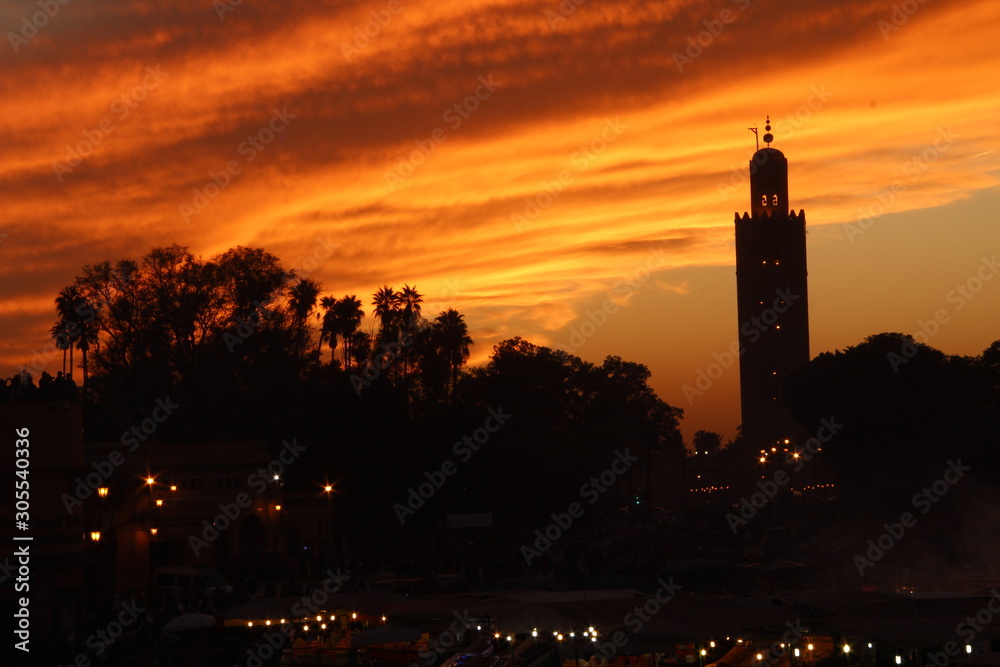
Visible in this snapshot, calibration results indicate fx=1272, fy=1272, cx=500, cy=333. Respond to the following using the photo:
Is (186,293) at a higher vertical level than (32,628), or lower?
higher

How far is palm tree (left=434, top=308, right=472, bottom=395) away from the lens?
70.8 meters

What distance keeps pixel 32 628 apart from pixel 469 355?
47.9m

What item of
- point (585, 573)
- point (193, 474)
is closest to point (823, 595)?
point (585, 573)

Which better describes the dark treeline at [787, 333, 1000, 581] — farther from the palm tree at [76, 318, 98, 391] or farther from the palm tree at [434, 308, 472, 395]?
the palm tree at [76, 318, 98, 391]

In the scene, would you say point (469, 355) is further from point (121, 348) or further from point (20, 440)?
point (20, 440)

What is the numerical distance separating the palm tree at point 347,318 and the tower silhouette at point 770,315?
1252 inches

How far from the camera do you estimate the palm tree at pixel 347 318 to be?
67562 mm

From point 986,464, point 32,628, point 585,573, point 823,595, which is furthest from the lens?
point 986,464

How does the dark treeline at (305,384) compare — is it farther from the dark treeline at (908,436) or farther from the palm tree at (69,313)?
the dark treeline at (908,436)

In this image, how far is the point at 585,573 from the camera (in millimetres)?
38750

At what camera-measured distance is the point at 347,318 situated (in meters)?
67.7

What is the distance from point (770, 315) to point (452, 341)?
2729 centimetres

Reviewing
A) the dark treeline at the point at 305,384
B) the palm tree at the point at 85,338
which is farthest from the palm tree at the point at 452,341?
the palm tree at the point at 85,338

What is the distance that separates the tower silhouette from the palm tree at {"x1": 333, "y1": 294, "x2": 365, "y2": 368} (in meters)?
31.8
